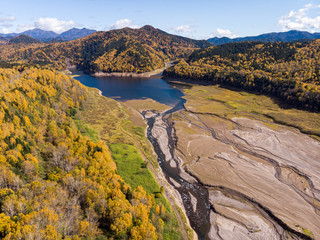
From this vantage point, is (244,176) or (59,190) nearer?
(59,190)

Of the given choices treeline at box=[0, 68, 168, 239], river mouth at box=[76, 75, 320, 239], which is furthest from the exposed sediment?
treeline at box=[0, 68, 168, 239]

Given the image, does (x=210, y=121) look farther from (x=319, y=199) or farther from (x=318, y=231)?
(x=318, y=231)

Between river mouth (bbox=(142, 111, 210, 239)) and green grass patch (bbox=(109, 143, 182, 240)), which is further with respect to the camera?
river mouth (bbox=(142, 111, 210, 239))

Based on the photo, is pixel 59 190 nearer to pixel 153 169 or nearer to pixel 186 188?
pixel 153 169

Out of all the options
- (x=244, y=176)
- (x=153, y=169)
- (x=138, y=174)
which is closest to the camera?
(x=138, y=174)

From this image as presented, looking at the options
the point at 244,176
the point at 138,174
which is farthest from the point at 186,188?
the point at 244,176

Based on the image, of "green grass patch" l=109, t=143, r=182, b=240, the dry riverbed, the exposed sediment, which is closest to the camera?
"green grass patch" l=109, t=143, r=182, b=240

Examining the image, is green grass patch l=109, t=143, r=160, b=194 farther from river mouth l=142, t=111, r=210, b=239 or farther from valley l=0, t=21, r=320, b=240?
river mouth l=142, t=111, r=210, b=239

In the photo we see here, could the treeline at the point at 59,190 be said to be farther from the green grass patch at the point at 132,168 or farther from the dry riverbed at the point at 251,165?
the dry riverbed at the point at 251,165

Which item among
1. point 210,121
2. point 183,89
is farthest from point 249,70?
point 210,121
